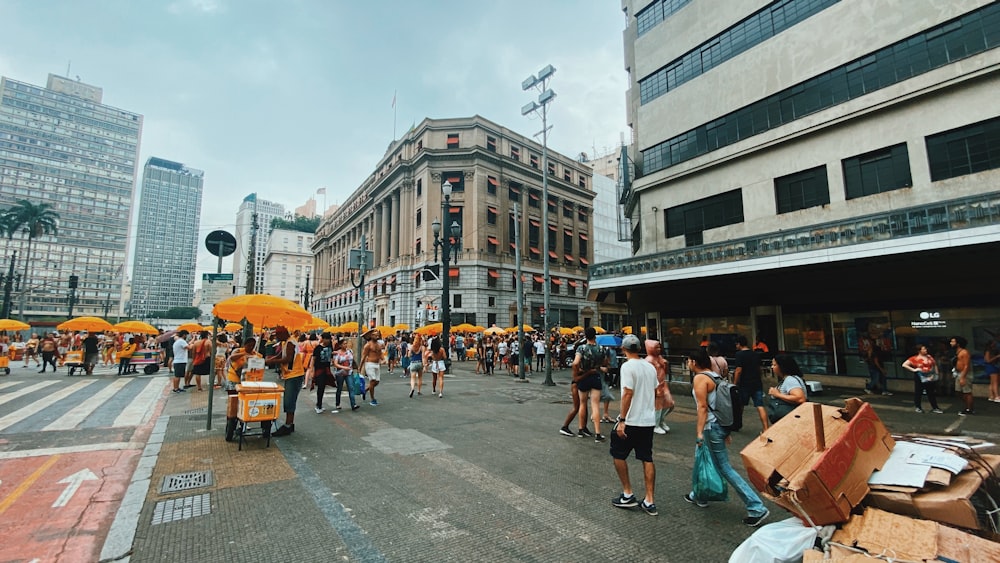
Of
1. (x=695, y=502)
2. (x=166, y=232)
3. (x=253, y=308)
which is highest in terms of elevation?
(x=166, y=232)

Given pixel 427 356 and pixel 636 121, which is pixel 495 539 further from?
pixel 636 121

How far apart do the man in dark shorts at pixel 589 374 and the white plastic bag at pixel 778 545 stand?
199 inches

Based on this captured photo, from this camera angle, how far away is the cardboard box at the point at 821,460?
96.9 inches

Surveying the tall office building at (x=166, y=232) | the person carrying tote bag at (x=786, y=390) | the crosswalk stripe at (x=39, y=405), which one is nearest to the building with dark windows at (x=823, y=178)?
the person carrying tote bag at (x=786, y=390)

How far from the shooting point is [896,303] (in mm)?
14336

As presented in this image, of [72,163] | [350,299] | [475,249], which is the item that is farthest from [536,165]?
[72,163]

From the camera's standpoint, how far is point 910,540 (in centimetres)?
217

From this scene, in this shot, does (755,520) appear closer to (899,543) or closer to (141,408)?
(899,543)

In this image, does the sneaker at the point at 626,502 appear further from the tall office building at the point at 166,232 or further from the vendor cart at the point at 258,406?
the tall office building at the point at 166,232

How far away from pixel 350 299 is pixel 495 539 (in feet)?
208

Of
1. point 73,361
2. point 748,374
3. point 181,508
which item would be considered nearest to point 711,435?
point 748,374

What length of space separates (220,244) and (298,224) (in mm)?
130036

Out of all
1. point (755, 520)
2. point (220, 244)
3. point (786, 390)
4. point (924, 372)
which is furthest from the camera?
point (924, 372)

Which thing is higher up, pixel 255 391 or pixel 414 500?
pixel 255 391
